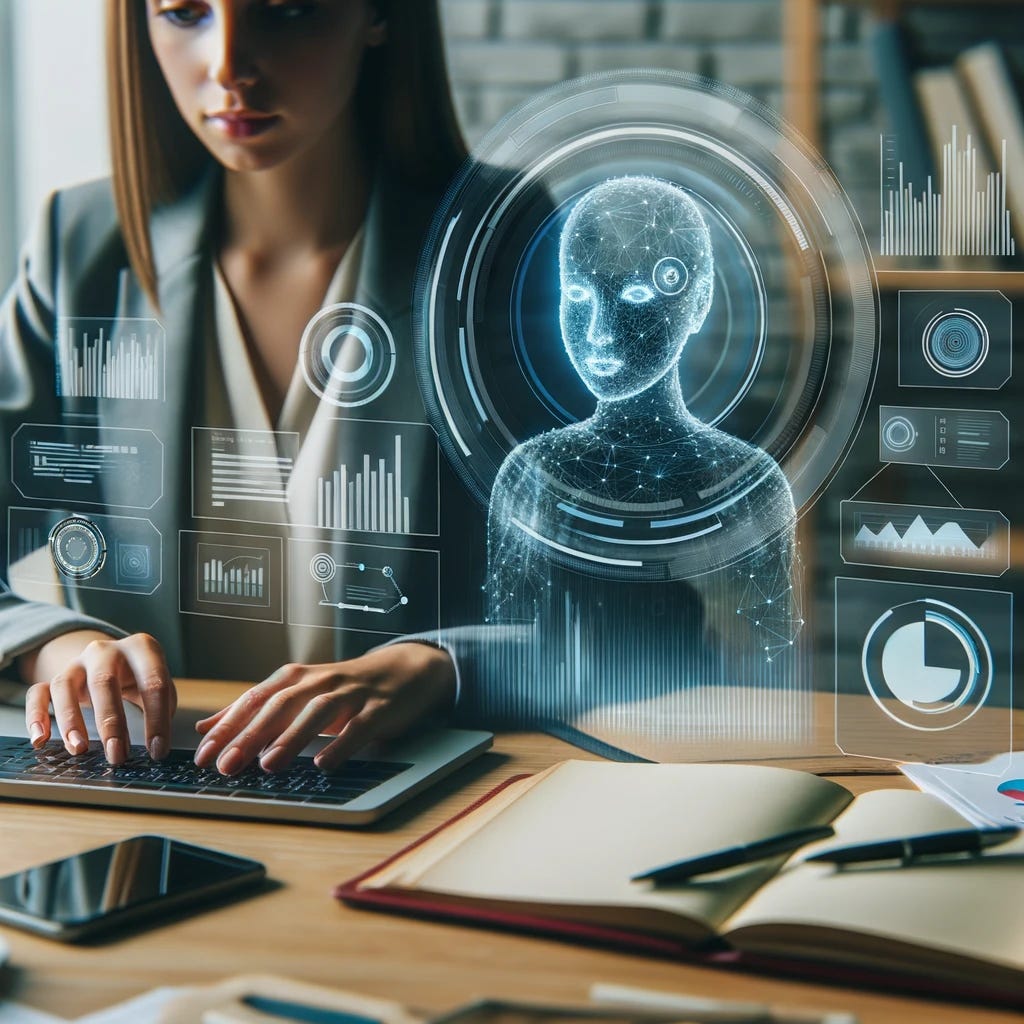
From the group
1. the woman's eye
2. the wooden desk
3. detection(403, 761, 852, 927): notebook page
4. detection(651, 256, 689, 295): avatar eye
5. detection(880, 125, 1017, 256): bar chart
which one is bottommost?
the wooden desk

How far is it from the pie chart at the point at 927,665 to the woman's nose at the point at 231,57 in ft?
2.04

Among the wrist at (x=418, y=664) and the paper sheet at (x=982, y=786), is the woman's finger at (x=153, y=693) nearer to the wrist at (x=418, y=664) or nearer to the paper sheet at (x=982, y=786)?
the wrist at (x=418, y=664)

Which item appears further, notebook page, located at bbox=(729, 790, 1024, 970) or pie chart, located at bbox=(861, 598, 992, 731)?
pie chart, located at bbox=(861, 598, 992, 731)

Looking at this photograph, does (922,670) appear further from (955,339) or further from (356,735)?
(356,735)

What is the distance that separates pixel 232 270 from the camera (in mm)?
1042

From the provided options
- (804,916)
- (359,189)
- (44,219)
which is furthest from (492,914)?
(44,219)

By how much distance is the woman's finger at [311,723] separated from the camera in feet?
2.75

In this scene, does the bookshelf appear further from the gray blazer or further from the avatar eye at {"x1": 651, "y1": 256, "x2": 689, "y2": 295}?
the gray blazer

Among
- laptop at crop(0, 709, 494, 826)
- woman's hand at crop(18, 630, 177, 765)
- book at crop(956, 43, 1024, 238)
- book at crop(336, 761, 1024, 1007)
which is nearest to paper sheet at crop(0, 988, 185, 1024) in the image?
book at crop(336, 761, 1024, 1007)

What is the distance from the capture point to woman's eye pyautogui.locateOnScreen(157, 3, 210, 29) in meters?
0.98

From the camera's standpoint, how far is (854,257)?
0.84 meters

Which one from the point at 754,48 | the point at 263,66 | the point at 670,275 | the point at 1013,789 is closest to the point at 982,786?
the point at 1013,789

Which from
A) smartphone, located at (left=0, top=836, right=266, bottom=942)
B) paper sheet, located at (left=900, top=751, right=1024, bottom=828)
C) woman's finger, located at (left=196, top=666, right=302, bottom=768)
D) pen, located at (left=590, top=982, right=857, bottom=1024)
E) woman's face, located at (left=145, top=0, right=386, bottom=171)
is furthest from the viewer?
woman's face, located at (left=145, top=0, right=386, bottom=171)

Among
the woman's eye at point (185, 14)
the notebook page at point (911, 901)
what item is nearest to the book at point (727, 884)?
the notebook page at point (911, 901)
